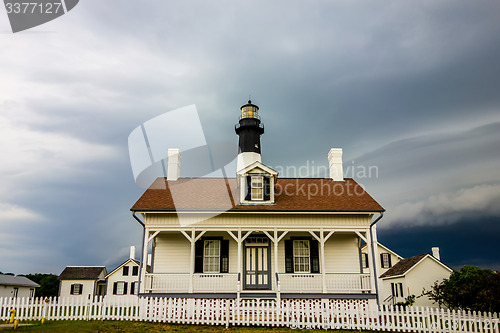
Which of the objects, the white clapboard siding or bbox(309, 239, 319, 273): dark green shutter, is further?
bbox(309, 239, 319, 273): dark green shutter

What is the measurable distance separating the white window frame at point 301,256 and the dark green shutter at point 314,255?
A: 0.37 ft

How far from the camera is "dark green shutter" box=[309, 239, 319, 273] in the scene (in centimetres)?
1823

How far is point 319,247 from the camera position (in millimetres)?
18531

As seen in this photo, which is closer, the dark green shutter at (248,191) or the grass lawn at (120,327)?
the grass lawn at (120,327)

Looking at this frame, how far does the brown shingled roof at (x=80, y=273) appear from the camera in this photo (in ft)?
143

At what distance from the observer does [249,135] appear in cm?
2688

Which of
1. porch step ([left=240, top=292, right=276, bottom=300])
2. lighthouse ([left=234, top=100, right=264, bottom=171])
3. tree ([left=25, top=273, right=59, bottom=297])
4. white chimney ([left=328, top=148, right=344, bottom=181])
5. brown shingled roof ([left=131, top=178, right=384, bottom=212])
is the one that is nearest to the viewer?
porch step ([left=240, top=292, right=276, bottom=300])

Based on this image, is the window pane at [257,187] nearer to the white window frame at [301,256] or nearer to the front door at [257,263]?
the front door at [257,263]

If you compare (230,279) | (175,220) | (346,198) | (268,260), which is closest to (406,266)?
(346,198)

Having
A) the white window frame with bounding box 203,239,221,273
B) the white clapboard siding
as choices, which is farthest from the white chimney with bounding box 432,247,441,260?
the white window frame with bounding box 203,239,221,273

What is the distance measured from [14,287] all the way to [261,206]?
35.6 metres

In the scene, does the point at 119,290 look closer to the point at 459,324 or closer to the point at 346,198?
the point at 346,198

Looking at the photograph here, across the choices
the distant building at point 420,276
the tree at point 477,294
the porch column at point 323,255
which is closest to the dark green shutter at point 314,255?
the porch column at point 323,255

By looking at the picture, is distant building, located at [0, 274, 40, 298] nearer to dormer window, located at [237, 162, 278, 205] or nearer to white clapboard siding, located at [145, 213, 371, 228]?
white clapboard siding, located at [145, 213, 371, 228]
